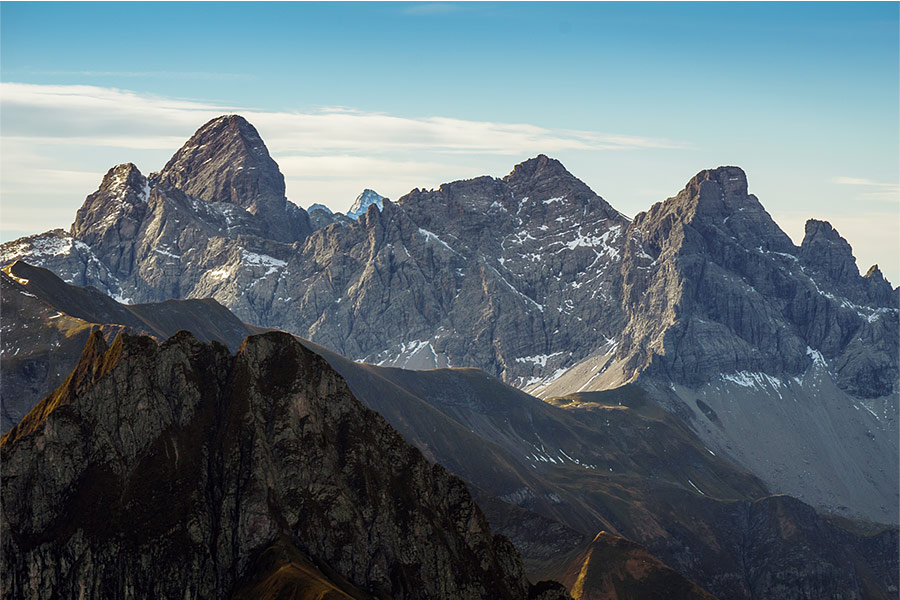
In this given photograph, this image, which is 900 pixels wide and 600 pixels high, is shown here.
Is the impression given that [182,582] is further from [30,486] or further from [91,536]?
[30,486]

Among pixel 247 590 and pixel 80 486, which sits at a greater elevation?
pixel 80 486

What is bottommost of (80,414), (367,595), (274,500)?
(367,595)

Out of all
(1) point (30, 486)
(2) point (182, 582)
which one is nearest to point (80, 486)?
(1) point (30, 486)

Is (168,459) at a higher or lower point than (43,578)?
higher

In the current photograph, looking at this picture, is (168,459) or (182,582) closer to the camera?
(182,582)

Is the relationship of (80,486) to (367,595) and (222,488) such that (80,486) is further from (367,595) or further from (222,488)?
(367,595)

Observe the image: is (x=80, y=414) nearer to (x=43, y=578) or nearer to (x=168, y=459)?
(x=168, y=459)

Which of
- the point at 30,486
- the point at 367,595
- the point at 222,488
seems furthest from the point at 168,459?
the point at 367,595

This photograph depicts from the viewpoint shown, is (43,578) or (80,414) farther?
(80,414)
